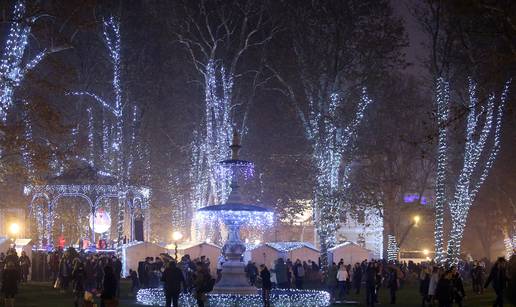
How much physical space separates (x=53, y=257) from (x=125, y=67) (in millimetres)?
15294

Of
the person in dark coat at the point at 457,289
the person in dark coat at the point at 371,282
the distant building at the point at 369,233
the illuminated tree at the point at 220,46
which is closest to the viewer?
the person in dark coat at the point at 457,289

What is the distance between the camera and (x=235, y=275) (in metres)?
28.4

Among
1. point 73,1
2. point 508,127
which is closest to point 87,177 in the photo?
point 73,1

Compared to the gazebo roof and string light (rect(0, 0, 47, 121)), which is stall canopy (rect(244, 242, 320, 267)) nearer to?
the gazebo roof

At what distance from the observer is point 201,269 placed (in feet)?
71.4

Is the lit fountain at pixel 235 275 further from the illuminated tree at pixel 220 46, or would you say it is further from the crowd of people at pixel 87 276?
the illuminated tree at pixel 220 46

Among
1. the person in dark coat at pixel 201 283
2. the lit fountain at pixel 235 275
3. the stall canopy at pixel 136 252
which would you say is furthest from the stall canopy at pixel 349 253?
the person in dark coat at pixel 201 283

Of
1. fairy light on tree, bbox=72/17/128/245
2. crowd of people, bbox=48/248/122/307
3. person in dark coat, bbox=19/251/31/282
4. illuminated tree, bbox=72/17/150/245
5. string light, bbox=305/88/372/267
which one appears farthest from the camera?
illuminated tree, bbox=72/17/150/245

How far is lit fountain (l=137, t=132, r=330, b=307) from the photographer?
2573 cm

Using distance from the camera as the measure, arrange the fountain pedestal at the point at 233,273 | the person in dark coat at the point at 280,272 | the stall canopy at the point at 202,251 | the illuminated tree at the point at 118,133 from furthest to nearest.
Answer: the illuminated tree at the point at 118,133 → the stall canopy at the point at 202,251 → the person in dark coat at the point at 280,272 → the fountain pedestal at the point at 233,273

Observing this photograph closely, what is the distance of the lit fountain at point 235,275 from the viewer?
84.4 ft

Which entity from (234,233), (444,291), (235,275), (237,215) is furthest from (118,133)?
(444,291)

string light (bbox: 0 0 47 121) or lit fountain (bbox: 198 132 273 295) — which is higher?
string light (bbox: 0 0 47 121)

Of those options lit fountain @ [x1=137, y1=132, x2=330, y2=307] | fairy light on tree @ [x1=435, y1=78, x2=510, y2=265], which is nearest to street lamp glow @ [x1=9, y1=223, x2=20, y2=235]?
lit fountain @ [x1=137, y1=132, x2=330, y2=307]
